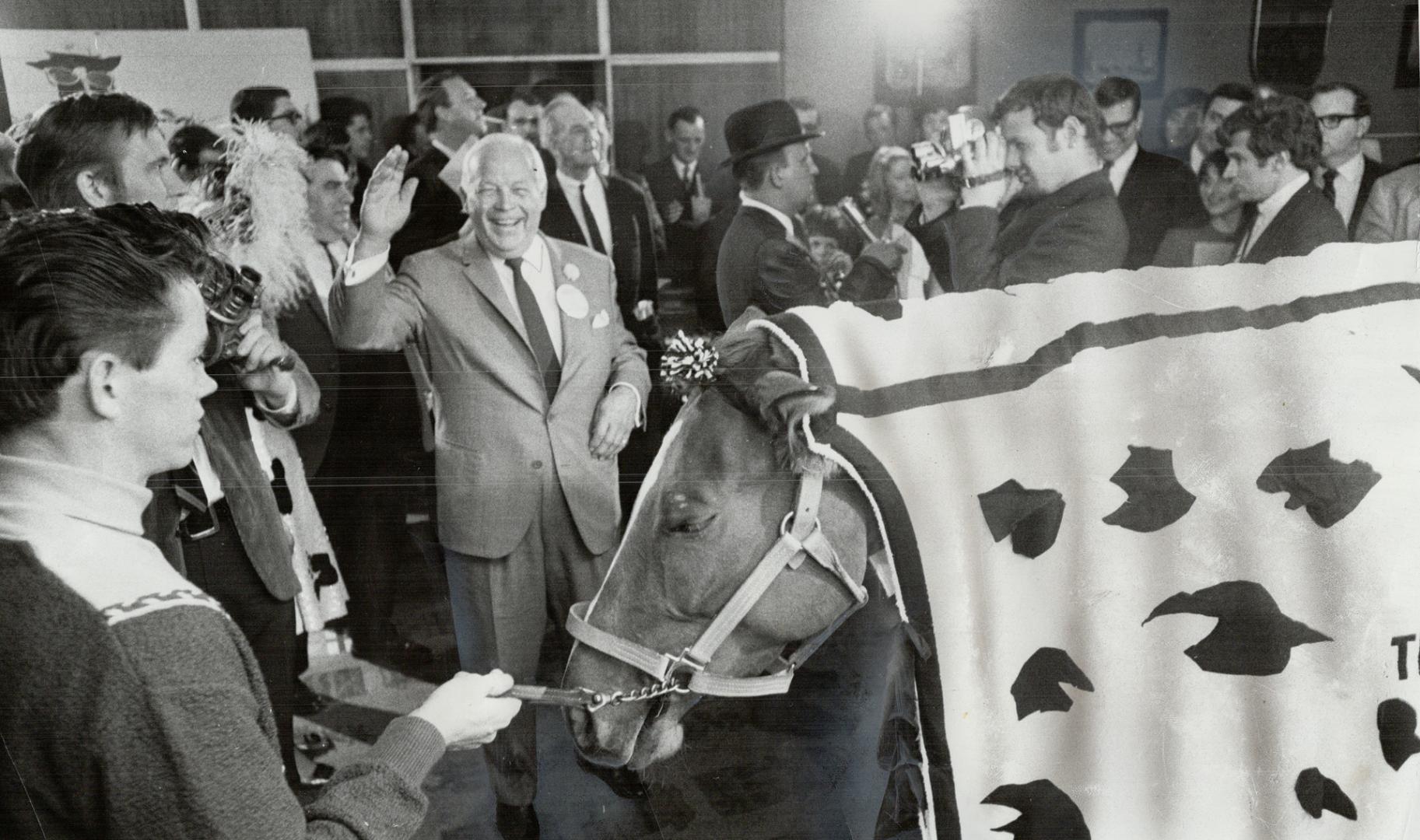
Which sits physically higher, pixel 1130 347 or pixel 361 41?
pixel 361 41

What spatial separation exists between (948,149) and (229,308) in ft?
2.79

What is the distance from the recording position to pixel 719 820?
1.36m

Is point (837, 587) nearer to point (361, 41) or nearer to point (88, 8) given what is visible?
point (361, 41)

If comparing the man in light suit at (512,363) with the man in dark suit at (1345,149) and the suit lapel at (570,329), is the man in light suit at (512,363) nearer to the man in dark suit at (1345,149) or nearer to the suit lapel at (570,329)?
the suit lapel at (570,329)

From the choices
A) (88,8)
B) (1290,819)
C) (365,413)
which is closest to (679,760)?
(365,413)

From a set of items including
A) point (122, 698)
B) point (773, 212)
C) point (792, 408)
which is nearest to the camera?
point (122, 698)

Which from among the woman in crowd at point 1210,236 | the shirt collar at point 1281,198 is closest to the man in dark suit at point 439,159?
the woman in crowd at point 1210,236

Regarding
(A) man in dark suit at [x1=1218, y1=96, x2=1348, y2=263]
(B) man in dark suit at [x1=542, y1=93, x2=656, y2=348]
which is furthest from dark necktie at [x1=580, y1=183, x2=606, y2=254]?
(A) man in dark suit at [x1=1218, y1=96, x2=1348, y2=263]

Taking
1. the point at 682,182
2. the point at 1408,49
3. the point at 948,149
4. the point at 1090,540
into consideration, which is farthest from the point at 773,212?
the point at 1408,49

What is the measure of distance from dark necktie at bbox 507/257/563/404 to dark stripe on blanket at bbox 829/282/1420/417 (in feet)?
1.04

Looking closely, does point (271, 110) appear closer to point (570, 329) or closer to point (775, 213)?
point (570, 329)

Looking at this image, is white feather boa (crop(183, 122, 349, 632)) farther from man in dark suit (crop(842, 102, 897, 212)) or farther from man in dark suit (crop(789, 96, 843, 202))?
man in dark suit (crop(842, 102, 897, 212))

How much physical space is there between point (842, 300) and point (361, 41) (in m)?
0.64

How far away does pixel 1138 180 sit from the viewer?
3.92 feet
